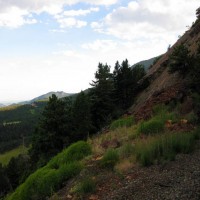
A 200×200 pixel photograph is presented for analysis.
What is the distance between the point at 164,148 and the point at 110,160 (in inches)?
70.9

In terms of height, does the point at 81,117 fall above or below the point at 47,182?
below

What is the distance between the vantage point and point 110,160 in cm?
1003

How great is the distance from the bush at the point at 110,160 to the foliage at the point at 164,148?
28.1 inches

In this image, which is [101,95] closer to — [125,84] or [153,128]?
[125,84]

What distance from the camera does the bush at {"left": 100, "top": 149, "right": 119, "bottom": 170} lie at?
9984 millimetres

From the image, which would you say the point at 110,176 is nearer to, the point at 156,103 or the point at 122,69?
the point at 156,103

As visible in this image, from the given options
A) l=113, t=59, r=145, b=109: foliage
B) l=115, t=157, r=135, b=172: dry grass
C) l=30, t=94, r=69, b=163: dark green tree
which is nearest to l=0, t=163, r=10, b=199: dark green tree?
l=30, t=94, r=69, b=163: dark green tree

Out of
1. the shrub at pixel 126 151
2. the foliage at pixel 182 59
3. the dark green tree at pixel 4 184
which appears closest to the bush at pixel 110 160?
the shrub at pixel 126 151

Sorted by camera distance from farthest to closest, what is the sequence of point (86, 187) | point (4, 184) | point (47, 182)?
point (4, 184) → point (47, 182) → point (86, 187)

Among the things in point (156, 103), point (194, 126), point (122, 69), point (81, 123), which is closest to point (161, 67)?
point (122, 69)

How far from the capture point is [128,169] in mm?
9297

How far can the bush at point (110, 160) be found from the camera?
9.98 metres

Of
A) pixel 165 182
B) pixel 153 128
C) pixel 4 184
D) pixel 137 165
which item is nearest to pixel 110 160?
pixel 137 165

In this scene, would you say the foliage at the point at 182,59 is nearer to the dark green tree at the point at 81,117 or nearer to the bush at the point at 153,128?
the bush at the point at 153,128
